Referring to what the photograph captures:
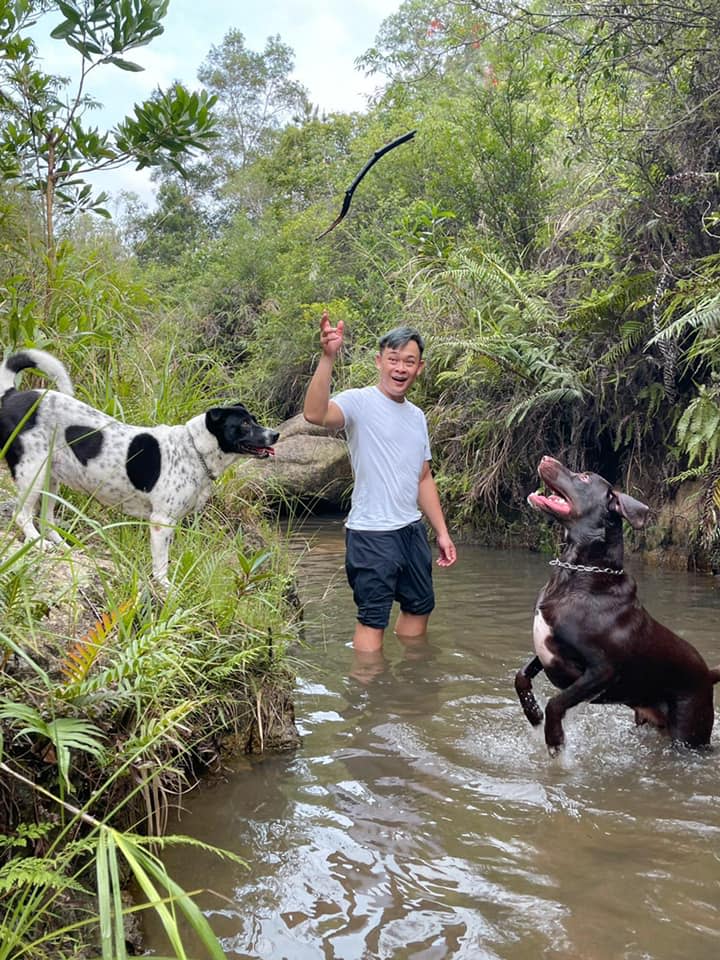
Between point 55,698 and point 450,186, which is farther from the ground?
point 450,186

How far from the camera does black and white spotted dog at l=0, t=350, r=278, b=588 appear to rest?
15.5 feet

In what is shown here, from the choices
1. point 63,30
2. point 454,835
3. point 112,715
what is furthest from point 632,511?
point 63,30

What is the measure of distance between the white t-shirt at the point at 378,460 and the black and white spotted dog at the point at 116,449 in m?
0.68

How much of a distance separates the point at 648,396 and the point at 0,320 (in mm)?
6116

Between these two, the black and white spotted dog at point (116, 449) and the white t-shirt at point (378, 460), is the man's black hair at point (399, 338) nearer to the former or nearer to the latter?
the white t-shirt at point (378, 460)

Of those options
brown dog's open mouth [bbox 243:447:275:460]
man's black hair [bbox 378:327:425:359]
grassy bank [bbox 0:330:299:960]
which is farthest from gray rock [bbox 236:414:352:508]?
grassy bank [bbox 0:330:299:960]

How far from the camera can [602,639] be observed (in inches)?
154

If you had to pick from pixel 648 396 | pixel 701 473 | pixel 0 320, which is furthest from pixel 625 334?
pixel 0 320

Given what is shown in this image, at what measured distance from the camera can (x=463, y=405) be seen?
10609 mm

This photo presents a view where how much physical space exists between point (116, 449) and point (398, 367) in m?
1.78

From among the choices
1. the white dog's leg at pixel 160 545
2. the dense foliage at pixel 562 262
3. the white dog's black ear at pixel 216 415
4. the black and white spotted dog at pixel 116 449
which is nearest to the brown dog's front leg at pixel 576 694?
the white dog's leg at pixel 160 545

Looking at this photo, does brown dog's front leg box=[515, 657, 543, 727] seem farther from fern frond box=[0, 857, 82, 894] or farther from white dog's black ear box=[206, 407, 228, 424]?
fern frond box=[0, 857, 82, 894]

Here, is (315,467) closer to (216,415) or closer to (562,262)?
(562,262)

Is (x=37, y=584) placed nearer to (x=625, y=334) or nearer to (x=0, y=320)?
(x=0, y=320)
